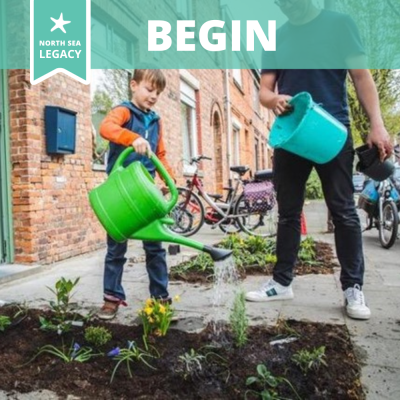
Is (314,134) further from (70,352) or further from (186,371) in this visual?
(70,352)

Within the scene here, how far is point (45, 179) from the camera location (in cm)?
411

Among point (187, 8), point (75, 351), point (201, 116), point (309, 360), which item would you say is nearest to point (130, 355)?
point (75, 351)

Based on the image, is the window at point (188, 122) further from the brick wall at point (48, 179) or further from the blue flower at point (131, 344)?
the blue flower at point (131, 344)

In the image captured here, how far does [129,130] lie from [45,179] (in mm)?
2159

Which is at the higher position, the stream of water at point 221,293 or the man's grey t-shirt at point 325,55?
the man's grey t-shirt at point 325,55

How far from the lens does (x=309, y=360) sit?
5.25 ft

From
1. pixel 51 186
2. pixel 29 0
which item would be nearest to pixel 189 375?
pixel 51 186

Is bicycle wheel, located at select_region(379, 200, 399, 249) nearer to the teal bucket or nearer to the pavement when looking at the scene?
the pavement

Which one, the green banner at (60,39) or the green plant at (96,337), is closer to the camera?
the green plant at (96,337)

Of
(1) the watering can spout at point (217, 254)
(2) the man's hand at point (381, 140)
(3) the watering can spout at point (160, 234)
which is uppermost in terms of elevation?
(2) the man's hand at point (381, 140)

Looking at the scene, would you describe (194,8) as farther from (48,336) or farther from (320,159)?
(48,336)

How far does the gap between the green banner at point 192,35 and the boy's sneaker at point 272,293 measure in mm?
1308

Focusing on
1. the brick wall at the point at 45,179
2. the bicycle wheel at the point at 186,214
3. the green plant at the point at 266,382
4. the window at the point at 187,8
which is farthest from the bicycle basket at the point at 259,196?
the window at the point at 187,8

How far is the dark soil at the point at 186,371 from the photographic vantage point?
1474mm
